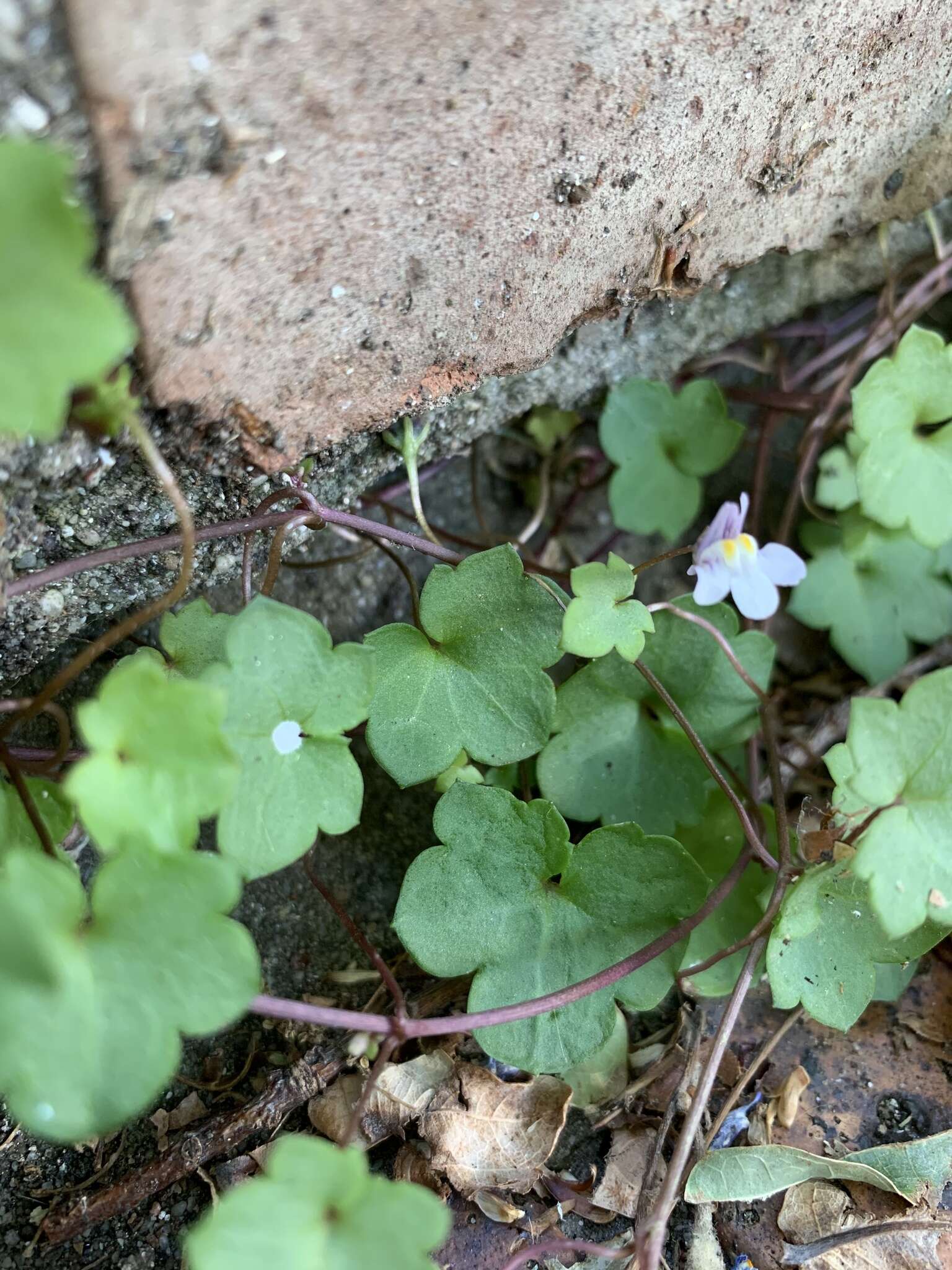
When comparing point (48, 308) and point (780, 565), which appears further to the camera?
point (780, 565)

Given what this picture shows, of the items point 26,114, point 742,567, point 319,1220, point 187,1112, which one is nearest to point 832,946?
point 742,567

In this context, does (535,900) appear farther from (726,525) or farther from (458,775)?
(726,525)

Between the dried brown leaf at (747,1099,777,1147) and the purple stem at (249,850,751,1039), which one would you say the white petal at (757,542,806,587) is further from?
the dried brown leaf at (747,1099,777,1147)

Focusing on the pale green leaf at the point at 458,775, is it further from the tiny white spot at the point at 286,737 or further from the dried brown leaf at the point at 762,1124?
the dried brown leaf at the point at 762,1124

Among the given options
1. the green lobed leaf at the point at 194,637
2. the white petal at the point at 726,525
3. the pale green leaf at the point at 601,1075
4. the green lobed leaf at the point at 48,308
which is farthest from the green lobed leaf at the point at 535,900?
the green lobed leaf at the point at 48,308

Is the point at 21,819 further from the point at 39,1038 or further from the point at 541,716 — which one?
the point at 541,716
